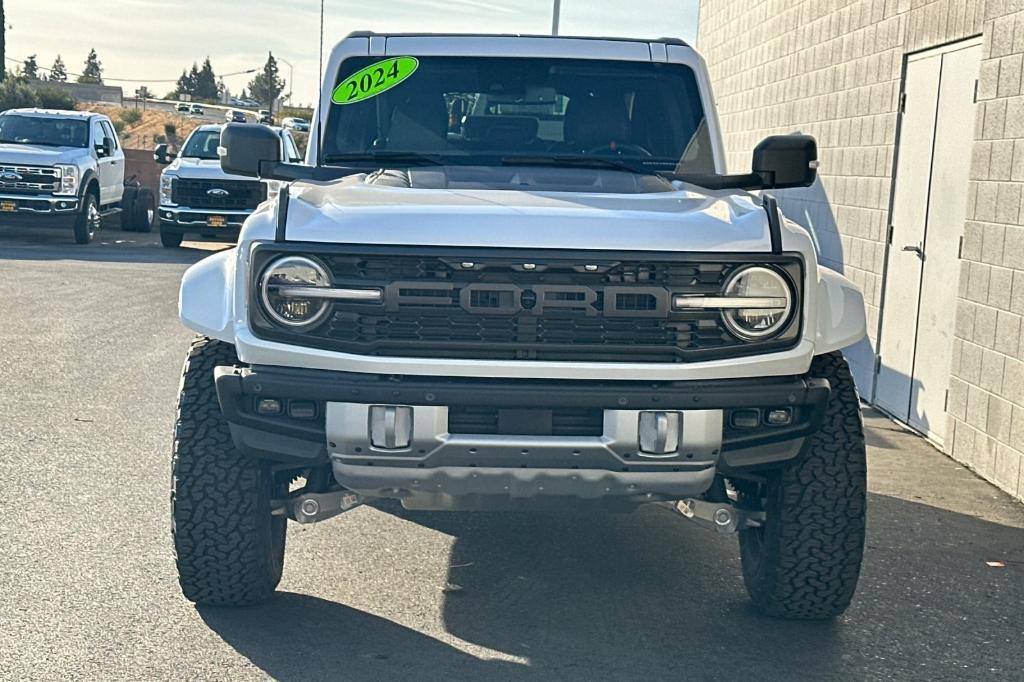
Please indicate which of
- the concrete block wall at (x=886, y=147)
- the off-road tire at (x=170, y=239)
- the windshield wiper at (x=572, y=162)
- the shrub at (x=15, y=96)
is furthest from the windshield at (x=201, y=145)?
the shrub at (x=15, y=96)

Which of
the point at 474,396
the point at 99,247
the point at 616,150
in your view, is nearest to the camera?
the point at 474,396

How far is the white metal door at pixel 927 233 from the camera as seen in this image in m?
8.59

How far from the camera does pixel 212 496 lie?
481 cm

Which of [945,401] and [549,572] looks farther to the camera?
[945,401]

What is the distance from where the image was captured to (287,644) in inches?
187

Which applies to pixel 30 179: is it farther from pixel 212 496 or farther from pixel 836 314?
pixel 836 314

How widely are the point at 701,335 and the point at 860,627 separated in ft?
4.60

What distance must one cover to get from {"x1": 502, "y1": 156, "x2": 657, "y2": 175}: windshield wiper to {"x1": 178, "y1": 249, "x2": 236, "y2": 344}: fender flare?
1415 millimetres

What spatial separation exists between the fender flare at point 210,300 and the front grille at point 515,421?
0.79m

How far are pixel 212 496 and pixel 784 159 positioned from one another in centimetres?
248

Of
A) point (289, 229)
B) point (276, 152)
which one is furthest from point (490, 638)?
point (276, 152)

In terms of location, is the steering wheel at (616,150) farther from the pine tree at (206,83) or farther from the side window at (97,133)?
the pine tree at (206,83)

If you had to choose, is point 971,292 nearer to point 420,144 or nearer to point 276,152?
point 420,144

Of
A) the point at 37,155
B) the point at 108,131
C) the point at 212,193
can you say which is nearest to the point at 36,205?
the point at 37,155
